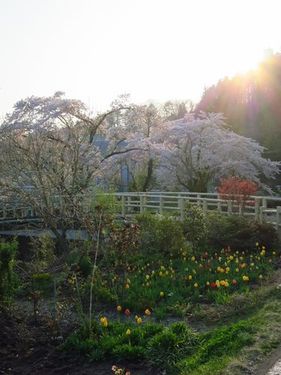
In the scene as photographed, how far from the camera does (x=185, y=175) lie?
105 feet

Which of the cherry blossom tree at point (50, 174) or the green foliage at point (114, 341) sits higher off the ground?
the cherry blossom tree at point (50, 174)

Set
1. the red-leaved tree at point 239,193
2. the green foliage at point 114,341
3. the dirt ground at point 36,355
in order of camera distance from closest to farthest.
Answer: the dirt ground at point 36,355, the green foliage at point 114,341, the red-leaved tree at point 239,193

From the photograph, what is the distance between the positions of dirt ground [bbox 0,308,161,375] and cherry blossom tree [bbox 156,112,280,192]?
867 inches

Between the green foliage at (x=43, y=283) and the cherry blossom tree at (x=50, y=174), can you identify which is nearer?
the green foliage at (x=43, y=283)

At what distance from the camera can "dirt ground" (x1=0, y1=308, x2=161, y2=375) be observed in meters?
7.05

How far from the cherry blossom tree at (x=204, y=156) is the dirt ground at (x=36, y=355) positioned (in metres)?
22.0

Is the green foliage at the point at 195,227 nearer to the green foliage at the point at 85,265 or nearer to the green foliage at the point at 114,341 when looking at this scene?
the green foliage at the point at 85,265

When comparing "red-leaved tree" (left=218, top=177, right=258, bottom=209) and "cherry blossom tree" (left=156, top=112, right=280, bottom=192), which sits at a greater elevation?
"cherry blossom tree" (left=156, top=112, right=280, bottom=192)

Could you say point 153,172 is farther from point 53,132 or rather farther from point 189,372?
point 189,372

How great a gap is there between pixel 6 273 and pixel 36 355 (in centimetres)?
188

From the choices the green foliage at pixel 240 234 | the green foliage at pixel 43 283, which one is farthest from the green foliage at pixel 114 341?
the green foliage at pixel 240 234

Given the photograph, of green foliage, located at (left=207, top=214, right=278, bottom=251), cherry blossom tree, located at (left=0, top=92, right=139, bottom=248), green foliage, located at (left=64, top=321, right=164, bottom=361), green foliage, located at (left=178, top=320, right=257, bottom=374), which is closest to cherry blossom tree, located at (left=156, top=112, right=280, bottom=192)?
cherry blossom tree, located at (left=0, top=92, right=139, bottom=248)

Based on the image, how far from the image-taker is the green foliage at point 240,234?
550 inches

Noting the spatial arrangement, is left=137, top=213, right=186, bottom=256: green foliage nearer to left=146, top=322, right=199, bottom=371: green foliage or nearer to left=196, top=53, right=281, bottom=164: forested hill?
left=146, top=322, right=199, bottom=371: green foliage
